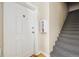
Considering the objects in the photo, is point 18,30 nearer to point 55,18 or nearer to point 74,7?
point 55,18

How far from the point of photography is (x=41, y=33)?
1042mm

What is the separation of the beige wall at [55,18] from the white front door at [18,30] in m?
0.19

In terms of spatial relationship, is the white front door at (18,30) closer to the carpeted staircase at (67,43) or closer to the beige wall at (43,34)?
the beige wall at (43,34)

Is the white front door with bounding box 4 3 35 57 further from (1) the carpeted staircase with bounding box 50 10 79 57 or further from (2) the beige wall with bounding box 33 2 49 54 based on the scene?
(1) the carpeted staircase with bounding box 50 10 79 57

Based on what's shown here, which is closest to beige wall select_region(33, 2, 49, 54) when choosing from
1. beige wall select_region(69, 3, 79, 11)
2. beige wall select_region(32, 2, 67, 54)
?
beige wall select_region(32, 2, 67, 54)

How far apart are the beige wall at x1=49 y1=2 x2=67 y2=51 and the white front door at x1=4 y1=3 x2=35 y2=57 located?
0.64ft

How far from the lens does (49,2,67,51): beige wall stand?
104cm

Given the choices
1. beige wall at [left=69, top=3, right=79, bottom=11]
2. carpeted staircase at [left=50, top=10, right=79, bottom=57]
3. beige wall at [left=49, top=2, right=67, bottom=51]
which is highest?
beige wall at [left=69, top=3, right=79, bottom=11]

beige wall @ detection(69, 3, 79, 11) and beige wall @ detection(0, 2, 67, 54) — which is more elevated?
beige wall @ detection(69, 3, 79, 11)

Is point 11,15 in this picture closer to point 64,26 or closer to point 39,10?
point 39,10

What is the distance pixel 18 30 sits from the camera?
3.37 ft

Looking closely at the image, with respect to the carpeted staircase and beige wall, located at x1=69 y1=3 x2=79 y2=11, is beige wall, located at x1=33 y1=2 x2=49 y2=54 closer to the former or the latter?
the carpeted staircase

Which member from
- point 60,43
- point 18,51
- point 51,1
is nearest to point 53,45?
point 60,43

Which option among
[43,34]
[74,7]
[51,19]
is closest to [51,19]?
[51,19]
